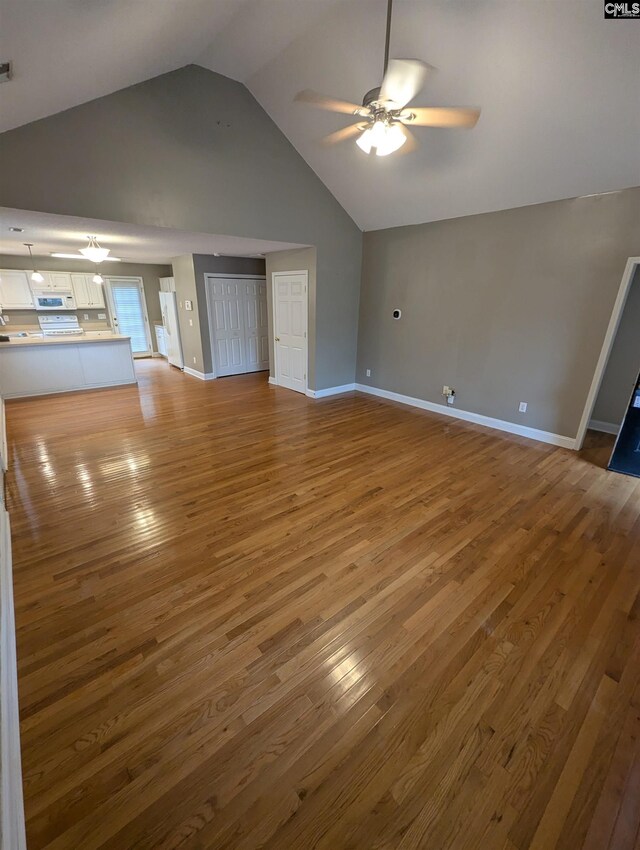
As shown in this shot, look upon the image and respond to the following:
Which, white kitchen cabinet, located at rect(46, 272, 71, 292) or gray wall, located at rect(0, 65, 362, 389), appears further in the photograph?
white kitchen cabinet, located at rect(46, 272, 71, 292)

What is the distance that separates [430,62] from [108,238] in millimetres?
4221

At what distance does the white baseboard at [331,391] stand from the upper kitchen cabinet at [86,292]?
5996mm

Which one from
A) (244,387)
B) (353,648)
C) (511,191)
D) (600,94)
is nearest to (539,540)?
(353,648)

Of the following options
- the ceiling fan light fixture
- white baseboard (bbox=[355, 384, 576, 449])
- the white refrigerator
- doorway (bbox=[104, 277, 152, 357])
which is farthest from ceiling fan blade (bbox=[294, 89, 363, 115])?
doorway (bbox=[104, 277, 152, 357])

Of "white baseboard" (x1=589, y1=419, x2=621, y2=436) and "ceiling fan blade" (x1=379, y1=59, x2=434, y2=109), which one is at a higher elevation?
"ceiling fan blade" (x1=379, y1=59, x2=434, y2=109)

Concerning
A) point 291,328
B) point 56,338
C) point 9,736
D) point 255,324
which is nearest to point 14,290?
point 56,338

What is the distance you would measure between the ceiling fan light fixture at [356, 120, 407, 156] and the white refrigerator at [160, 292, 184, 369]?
19.5 ft

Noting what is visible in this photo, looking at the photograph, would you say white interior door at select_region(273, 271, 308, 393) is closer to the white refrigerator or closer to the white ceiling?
the white ceiling

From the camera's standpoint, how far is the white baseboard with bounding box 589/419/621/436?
4398mm

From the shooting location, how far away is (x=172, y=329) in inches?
304

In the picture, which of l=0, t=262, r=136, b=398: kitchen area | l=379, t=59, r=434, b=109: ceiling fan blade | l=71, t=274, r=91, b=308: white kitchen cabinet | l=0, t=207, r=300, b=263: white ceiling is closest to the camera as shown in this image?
l=379, t=59, r=434, b=109: ceiling fan blade

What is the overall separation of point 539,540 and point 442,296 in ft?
11.7

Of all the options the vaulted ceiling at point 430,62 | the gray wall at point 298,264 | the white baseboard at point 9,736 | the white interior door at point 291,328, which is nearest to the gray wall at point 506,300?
the vaulted ceiling at point 430,62

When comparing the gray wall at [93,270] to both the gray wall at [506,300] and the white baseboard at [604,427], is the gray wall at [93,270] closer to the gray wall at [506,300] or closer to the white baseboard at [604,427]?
the gray wall at [506,300]
